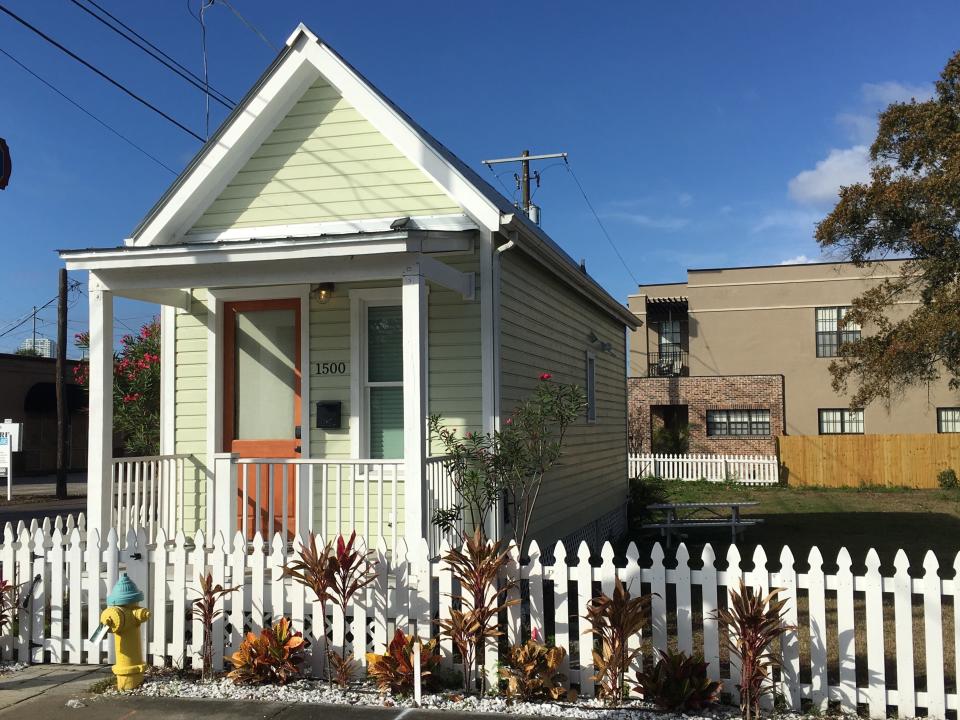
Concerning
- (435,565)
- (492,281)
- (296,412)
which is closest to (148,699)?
(435,565)

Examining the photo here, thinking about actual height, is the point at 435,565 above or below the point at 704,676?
above

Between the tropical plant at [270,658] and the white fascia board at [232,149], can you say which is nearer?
the tropical plant at [270,658]

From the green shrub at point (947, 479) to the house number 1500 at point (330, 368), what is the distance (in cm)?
2400

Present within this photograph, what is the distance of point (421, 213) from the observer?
890 centimetres

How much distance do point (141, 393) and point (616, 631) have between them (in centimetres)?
1176

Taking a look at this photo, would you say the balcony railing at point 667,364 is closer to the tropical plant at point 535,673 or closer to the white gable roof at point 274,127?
the white gable roof at point 274,127

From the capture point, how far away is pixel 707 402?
3303 cm

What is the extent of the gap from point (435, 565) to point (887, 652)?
382cm

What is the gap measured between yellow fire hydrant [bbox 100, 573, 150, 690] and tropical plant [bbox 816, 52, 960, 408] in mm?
20651

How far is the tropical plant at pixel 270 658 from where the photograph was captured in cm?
632

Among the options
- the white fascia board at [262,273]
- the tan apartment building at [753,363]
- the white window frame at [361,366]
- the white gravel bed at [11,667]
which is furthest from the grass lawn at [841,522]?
the white gravel bed at [11,667]

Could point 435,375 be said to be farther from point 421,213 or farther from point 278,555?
point 278,555

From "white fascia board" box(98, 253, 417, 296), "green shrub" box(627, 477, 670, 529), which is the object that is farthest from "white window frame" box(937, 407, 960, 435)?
"white fascia board" box(98, 253, 417, 296)

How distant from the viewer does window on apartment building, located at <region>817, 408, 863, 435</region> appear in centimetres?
3472
